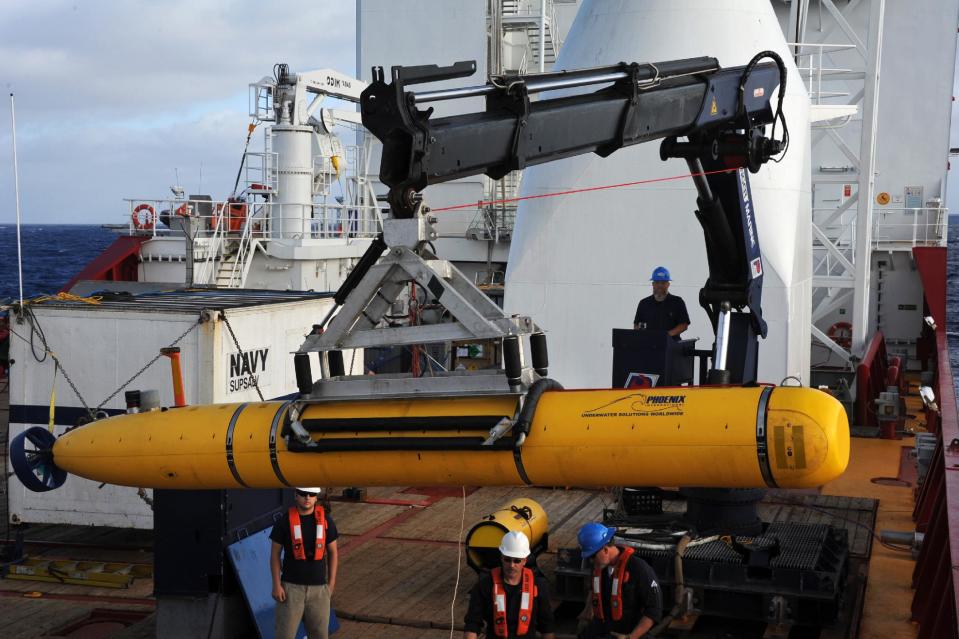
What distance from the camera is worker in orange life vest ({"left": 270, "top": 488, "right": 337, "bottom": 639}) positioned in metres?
7.81

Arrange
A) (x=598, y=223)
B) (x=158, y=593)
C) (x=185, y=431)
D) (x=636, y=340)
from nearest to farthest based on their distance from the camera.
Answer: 1. (x=185, y=431)
2. (x=158, y=593)
3. (x=636, y=340)
4. (x=598, y=223)

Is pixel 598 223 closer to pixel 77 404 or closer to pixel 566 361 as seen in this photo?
pixel 566 361

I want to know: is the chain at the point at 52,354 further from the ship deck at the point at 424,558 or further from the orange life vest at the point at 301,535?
the orange life vest at the point at 301,535

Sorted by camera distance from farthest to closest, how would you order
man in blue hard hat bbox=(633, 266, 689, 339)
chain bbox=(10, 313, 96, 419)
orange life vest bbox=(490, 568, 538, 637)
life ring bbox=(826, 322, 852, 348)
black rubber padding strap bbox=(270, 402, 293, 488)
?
life ring bbox=(826, 322, 852, 348) → man in blue hard hat bbox=(633, 266, 689, 339) → chain bbox=(10, 313, 96, 419) → black rubber padding strap bbox=(270, 402, 293, 488) → orange life vest bbox=(490, 568, 538, 637)

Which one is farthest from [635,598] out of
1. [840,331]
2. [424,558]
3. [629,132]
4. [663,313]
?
[840,331]

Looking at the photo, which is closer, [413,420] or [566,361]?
[413,420]

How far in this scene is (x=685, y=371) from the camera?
36.1 feet

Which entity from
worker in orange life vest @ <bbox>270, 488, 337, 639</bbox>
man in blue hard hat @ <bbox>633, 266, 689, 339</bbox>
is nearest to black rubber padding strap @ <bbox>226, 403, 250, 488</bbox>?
worker in orange life vest @ <bbox>270, 488, 337, 639</bbox>

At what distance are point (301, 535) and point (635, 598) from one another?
2.43m

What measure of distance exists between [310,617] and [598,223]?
8.77 m

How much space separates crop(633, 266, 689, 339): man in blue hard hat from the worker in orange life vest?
4.55 m

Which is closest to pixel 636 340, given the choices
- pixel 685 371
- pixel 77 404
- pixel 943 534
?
pixel 685 371

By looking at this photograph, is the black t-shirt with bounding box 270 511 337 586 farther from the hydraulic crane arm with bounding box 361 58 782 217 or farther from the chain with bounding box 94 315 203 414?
the chain with bounding box 94 315 203 414

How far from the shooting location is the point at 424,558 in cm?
1106
